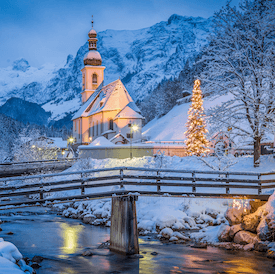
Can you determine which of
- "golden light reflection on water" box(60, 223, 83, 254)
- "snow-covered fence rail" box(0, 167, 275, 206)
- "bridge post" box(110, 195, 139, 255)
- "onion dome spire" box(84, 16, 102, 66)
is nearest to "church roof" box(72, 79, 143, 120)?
"onion dome spire" box(84, 16, 102, 66)

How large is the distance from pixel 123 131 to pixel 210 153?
23073 millimetres

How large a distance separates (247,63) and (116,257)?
718 inches

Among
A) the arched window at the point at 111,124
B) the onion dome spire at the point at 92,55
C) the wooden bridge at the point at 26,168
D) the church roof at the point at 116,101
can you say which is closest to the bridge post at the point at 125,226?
the wooden bridge at the point at 26,168

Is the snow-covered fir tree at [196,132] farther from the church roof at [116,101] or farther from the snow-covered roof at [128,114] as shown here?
the church roof at [116,101]

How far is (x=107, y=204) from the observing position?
93.6 ft

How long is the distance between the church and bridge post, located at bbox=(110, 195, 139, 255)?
3183 centimetres

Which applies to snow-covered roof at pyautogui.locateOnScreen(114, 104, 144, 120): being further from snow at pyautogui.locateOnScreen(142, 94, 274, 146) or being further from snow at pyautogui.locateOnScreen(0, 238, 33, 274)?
snow at pyautogui.locateOnScreen(0, 238, 33, 274)

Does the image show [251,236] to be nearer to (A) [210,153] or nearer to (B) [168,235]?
(B) [168,235]

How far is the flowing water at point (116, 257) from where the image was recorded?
45.6 feet

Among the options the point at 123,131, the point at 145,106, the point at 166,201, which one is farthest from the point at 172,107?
the point at 166,201

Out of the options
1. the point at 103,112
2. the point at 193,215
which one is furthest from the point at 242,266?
the point at 103,112

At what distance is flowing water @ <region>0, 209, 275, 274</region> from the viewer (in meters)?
13.9

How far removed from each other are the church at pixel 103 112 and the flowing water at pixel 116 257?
2816 cm

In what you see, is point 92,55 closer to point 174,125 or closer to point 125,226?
point 174,125
